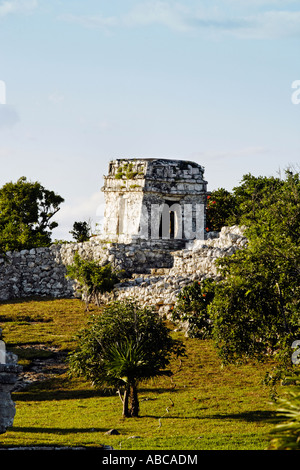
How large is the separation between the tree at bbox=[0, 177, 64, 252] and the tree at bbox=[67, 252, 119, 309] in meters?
7.94

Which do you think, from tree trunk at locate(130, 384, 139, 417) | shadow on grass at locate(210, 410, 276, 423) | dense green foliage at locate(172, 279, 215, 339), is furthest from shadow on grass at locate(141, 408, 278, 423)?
dense green foliage at locate(172, 279, 215, 339)

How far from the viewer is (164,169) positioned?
33.4 metres

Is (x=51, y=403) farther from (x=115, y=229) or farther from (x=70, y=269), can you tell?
(x=115, y=229)

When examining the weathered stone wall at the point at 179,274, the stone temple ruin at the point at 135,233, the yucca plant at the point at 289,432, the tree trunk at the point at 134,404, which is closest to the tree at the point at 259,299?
the tree trunk at the point at 134,404

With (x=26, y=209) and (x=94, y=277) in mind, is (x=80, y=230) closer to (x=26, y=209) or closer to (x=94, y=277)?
(x=26, y=209)

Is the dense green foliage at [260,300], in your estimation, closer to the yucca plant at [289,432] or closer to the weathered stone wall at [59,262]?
the yucca plant at [289,432]

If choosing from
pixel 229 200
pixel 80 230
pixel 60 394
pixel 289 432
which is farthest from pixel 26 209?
pixel 289 432

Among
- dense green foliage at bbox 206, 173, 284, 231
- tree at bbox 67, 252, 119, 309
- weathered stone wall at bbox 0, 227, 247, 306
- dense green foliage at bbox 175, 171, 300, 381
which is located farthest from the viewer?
dense green foliage at bbox 206, 173, 284, 231

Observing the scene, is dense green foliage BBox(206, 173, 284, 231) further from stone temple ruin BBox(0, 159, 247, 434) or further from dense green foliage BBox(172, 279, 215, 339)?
dense green foliage BBox(172, 279, 215, 339)

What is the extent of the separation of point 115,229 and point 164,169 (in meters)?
4.02

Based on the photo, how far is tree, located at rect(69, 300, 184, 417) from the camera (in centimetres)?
1583

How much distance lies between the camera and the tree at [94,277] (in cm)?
2848

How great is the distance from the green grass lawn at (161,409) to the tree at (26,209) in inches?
548
